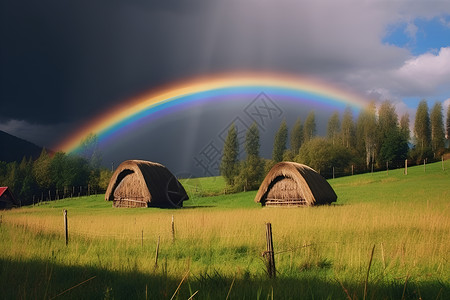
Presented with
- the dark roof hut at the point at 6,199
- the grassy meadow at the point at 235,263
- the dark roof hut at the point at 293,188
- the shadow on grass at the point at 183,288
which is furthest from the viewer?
the dark roof hut at the point at 6,199

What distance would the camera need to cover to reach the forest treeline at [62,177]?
70000 millimetres

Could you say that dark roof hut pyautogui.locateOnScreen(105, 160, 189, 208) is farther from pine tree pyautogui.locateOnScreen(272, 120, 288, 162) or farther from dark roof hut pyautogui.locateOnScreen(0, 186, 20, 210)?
pine tree pyautogui.locateOnScreen(272, 120, 288, 162)

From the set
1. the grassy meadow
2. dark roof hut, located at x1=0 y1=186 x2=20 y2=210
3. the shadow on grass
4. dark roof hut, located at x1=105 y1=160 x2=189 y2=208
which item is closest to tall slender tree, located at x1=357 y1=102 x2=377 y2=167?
dark roof hut, located at x1=105 y1=160 x2=189 y2=208

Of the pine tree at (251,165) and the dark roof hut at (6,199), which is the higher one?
the pine tree at (251,165)

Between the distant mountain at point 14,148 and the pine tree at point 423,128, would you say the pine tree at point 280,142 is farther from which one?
the distant mountain at point 14,148

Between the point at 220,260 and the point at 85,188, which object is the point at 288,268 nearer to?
the point at 220,260

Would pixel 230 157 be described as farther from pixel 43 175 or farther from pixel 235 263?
pixel 235 263

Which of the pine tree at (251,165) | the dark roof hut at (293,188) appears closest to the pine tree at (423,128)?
the pine tree at (251,165)

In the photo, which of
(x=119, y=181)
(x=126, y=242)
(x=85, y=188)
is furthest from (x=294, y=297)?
(x=85, y=188)

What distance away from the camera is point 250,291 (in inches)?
172

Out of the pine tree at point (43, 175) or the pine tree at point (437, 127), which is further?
the pine tree at point (437, 127)

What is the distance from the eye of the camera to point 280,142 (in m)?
80.9

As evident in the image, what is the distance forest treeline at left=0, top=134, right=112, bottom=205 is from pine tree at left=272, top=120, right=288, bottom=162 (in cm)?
3475

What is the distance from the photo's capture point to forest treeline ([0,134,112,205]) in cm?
7000
